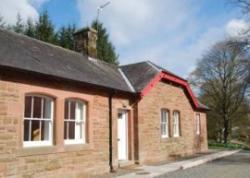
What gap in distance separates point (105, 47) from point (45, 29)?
24.9 ft

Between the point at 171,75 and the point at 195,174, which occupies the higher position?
the point at 171,75

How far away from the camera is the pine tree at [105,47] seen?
40.4m

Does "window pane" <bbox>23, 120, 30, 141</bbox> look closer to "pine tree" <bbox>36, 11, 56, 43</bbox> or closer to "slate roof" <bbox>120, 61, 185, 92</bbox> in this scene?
"slate roof" <bbox>120, 61, 185, 92</bbox>

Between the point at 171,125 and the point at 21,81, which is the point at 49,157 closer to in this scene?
the point at 21,81

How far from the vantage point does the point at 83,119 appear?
→ 13.3 meters

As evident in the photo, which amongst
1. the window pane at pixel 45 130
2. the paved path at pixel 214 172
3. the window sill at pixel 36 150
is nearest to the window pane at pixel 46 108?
the window pane at pixel 45 130

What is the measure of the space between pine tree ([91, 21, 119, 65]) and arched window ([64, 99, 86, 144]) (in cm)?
2674

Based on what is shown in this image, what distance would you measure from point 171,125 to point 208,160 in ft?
8.85

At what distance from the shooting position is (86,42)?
19.0 m

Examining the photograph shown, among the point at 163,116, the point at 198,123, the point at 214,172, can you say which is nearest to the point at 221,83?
the point at 198,123

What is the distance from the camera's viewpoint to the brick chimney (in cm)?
1881

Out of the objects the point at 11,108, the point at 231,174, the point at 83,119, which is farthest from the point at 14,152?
the point at 231,174

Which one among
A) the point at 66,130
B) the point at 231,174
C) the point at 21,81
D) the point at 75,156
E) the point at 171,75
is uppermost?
the point at 171,75

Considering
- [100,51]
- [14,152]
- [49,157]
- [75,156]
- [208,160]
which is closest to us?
[14,152]
